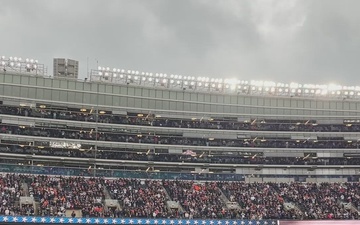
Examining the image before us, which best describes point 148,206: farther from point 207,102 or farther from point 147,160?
point 207,102

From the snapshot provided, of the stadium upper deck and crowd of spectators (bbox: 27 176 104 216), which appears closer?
crowd of spectators (bbox: 27 176 104 216)

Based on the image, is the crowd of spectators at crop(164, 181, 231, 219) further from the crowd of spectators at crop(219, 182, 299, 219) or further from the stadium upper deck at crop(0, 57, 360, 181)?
the stadium upper deck at crop(0, 57, 360, 181)

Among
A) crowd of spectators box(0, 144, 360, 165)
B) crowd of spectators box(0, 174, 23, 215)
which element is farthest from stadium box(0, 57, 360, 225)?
crowd of spectators box(0, 174, 23, 215)

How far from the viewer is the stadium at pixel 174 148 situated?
266ft

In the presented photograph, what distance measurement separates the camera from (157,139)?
99.5 m

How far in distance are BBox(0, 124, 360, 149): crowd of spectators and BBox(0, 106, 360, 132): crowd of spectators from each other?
2.16 m

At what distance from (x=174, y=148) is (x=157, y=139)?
3.65 metres

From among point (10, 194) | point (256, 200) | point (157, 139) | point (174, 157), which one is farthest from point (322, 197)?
point (10, 194)

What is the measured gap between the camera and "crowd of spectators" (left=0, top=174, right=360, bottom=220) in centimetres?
7525

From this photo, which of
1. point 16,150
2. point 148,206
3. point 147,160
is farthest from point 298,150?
point 16,150

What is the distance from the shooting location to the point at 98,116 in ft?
315

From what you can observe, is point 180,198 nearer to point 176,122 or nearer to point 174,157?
point 174,157

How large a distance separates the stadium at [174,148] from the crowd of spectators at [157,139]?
0.64 ft

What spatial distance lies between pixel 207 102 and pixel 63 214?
4238 centimetres
